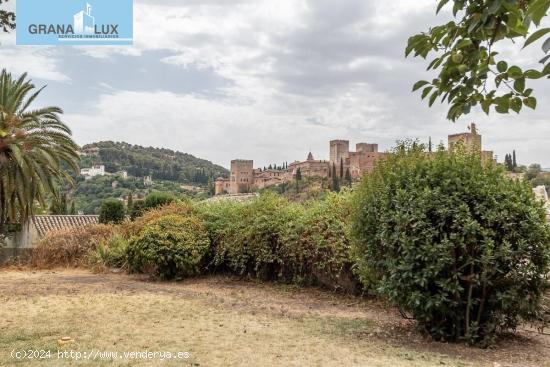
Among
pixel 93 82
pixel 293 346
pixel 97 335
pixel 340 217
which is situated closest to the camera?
pixel 293 346

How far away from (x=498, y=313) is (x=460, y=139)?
2.07m

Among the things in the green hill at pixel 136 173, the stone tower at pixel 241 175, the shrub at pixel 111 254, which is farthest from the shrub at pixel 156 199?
the stone tower at pixel 241 175

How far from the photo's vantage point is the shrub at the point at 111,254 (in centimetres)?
1245

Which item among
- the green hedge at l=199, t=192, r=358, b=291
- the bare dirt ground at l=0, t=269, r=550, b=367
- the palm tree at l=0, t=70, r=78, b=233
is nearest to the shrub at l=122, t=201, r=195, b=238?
the green hedge at l=199, t=192, r=358, b=291

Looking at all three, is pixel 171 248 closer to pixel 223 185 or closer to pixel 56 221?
pixel 56 221

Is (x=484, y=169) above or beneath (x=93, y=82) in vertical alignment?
beneath

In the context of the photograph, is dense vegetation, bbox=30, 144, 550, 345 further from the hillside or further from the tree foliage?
the hillside

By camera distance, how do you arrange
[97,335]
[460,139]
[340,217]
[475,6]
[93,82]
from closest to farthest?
[475,6] < [97,335] < [460,139] < [340,217] < [93,82]

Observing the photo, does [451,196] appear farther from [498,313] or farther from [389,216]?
[498,313]

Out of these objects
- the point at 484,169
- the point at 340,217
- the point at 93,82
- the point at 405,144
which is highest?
the point at 93,82

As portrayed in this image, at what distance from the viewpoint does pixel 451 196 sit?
4.70 m

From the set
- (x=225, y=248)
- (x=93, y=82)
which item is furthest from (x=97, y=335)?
(x=93, y=82)

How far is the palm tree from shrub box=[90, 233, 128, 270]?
2.52 m

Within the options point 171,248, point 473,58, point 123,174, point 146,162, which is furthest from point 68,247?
point 146,162
